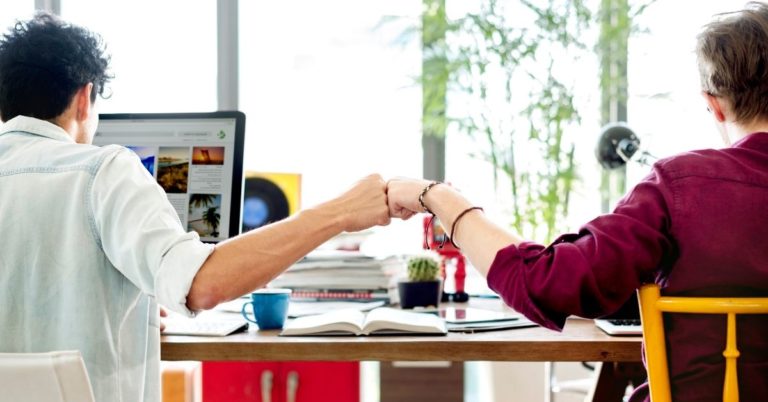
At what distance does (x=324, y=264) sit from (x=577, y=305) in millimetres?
1050

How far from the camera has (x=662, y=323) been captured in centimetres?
106

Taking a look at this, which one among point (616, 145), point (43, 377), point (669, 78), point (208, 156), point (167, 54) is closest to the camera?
point (43, 377)

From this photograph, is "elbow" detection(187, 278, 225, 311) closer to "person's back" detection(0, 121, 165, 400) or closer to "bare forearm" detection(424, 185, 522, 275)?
"person's back" detection(0, 121, 165, 400)

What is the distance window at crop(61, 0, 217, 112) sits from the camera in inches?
159

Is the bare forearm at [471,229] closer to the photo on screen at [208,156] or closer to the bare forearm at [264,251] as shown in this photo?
the bare forearm at [264,251]

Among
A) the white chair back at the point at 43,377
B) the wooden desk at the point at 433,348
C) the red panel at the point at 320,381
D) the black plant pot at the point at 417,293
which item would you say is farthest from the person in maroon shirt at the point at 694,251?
the red panel at the point at 320,381

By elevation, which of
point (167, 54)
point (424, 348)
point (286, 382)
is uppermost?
point (167, 54)

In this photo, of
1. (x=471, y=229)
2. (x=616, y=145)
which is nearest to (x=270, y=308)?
(x=471, y=229)

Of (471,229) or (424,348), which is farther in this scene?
(424,348)

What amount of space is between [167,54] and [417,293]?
105 inches

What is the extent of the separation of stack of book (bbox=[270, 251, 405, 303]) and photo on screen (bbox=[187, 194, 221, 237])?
260 millimetres

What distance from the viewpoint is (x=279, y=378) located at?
2441 millimetres

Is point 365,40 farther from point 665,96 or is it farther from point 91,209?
point 91,209

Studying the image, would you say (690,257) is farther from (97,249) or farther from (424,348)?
(97,249)
